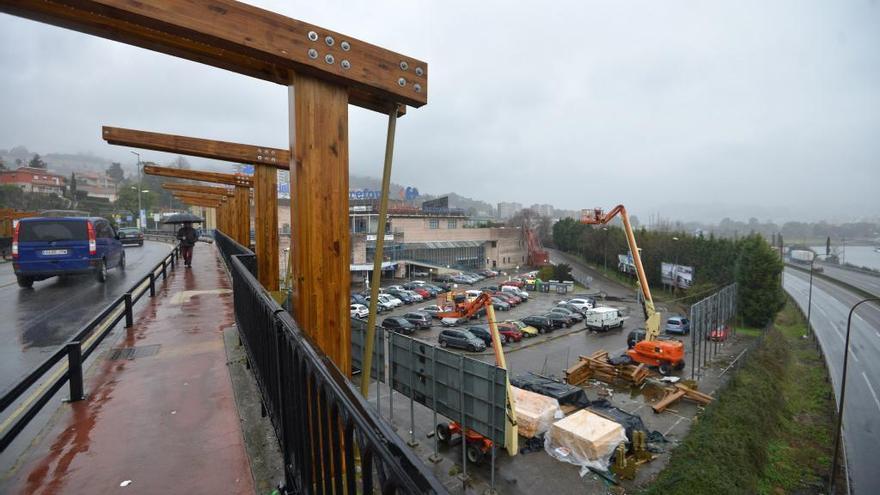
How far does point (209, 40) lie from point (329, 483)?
2.35m

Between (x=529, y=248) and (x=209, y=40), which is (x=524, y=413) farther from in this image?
(x=529, y=248)

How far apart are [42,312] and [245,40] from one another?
983 cm

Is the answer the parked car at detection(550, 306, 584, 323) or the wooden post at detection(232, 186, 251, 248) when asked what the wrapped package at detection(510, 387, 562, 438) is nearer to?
the wooden post at detection(232, 186, 251, 248)

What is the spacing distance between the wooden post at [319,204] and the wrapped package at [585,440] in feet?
39.9

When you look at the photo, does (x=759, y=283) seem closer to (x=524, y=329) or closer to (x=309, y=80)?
(x=524, y=329)

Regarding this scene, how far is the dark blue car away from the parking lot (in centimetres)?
932

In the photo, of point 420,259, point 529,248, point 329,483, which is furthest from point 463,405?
point 529,248

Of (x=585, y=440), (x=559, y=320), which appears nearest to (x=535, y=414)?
(x=585, y=440)

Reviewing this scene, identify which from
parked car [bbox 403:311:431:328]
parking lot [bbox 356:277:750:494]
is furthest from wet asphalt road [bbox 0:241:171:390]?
parked car [bbox 403:311:431:328]

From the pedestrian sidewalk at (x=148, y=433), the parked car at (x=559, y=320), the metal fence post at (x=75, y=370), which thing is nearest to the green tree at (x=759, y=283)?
the parked car at (x=559, y=320)

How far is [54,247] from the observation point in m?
10.5

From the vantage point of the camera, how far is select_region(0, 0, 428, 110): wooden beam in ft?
7.17

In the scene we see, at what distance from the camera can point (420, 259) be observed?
184ft

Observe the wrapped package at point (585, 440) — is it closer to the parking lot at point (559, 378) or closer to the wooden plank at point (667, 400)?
the parking lot at point (559, 378)
